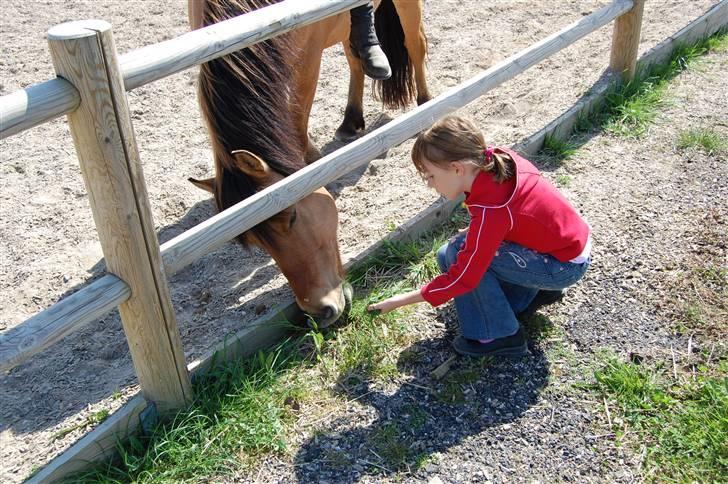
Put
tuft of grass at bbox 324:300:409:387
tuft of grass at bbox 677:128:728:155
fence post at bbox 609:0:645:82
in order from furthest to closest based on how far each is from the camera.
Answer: fence post at bbox 609:0:645:82
tuft of grass at bbox 677:128:728:155
tuft of grass at bbox 324:300:409:387

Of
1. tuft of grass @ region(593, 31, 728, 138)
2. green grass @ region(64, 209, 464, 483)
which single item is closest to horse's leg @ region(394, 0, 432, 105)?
tuft of grass @ region(593, 31, 728, 138)

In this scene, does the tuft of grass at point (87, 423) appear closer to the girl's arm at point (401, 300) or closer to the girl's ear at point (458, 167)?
the girl's arm at point (401, 300)

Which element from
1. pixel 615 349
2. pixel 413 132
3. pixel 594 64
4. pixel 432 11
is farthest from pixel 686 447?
pixel 432 11

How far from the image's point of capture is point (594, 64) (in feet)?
17.7

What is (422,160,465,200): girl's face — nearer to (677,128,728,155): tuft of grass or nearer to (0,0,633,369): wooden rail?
(0,0,633,369): wooden rail

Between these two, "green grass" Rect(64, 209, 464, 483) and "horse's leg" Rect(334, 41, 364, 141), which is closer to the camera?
"green grass" Rect(64, 209, 464, 483)

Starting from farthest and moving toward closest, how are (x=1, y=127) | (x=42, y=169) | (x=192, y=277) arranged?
(x=42, y=169), (x=192, y=277), (x=1, y=127)

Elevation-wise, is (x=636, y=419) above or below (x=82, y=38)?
below

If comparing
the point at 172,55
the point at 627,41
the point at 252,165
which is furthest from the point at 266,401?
the point at 627,41

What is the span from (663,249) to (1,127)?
2.89m

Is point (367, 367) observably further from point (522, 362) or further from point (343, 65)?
point (343, 65)

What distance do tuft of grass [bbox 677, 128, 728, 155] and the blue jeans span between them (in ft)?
6.44

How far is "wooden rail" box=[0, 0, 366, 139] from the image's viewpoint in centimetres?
200

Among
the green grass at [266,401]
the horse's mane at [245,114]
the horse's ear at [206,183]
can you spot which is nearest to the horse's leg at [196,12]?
the horse's mane at [245,114]
